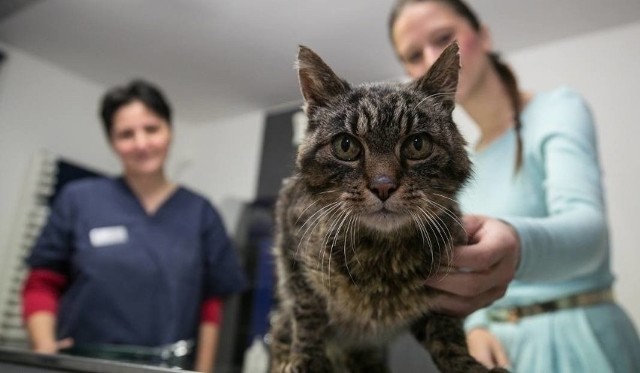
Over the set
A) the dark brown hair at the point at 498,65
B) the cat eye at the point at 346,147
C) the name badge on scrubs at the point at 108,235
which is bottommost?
the name badge on scrubs at the point at 108,235

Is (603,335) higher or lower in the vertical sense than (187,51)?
lower

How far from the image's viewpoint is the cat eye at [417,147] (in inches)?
19.6

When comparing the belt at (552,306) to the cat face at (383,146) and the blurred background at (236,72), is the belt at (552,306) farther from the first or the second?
the cat face at (383,146)

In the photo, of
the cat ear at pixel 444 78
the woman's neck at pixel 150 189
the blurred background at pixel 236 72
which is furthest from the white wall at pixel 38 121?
the cat ear at pixel 444 78

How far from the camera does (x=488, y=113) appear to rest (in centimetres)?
61

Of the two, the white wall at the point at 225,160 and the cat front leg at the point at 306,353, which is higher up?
the white wall at the point at 225,160

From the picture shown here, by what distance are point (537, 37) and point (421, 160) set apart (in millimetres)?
319

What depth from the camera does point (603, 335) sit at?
552 millimetres

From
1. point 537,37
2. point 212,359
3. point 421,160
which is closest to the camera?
point 421,160

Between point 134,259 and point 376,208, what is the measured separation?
3.10 feet

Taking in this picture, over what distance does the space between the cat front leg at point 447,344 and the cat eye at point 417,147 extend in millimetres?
204

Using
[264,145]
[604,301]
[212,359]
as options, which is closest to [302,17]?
[264,145]

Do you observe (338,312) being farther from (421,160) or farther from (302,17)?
(302,17)

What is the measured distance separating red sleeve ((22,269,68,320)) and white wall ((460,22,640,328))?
120 centimetres
